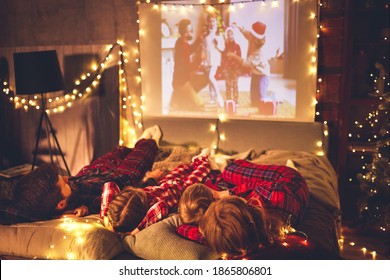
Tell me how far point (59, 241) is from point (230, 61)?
2345 millimetres

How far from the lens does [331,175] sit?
2.99 m

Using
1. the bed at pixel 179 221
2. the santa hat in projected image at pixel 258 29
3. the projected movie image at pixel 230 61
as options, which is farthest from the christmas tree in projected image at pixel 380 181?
the santa hat in projected image at pixel 258 29

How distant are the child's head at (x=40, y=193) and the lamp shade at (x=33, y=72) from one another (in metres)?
1.34

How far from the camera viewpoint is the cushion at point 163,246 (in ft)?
5.61

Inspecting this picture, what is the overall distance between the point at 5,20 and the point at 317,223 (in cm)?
377

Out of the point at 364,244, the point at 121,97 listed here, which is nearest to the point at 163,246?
the point at 364,244

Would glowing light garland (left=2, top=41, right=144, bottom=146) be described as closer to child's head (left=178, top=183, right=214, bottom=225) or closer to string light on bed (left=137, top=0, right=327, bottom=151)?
string light on bed (left=137, top=0, right=327, bottom=151)

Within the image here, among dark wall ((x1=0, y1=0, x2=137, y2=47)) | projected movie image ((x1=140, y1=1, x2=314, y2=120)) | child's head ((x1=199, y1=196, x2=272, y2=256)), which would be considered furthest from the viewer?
dark wall ((x1=0, y1=0, x2=137, y2=47))

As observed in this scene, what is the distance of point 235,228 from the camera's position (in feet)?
5.17

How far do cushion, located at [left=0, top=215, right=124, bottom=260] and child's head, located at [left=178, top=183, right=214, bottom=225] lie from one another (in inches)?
12.6

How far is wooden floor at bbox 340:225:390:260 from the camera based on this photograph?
2.86m

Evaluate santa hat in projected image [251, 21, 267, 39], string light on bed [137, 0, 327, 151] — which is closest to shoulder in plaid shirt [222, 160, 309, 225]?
string light on bed [137, 0, 327, 151]

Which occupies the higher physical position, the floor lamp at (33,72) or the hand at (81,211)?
the floor lamp at (33,72)

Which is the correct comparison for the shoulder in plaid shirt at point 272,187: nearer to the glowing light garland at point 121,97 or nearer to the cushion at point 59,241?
the cushion at point 59,241
